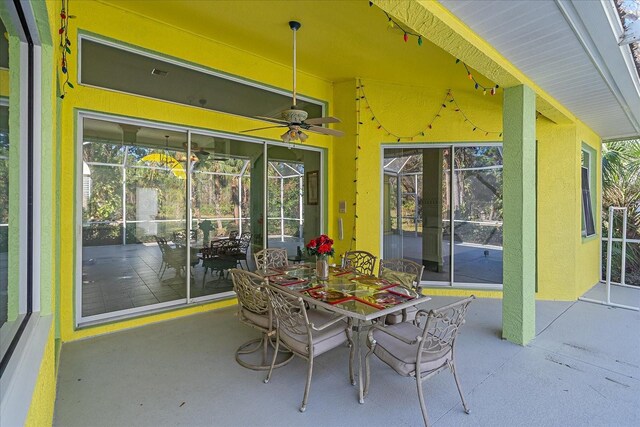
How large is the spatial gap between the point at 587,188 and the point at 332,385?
230 inches

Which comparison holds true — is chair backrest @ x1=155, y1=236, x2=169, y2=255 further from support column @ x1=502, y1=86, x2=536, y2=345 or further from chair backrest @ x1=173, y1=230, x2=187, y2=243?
support column @ x1=502, y1=86, x2=536, y2=345

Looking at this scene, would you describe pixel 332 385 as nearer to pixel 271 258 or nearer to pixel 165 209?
pixel 271 258

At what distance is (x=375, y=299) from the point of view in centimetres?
230

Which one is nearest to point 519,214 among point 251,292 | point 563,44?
point 563,44

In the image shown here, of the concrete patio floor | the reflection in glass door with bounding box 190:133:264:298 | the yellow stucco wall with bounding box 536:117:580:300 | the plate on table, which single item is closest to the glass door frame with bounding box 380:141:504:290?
the yellow stucco wall with bounding box 536:117:580:300

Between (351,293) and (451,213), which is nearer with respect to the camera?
(351,293)

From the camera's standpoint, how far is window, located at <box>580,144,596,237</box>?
17.1 feet

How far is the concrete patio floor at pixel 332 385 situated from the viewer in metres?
2.04

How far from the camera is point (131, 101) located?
3398 millimetres

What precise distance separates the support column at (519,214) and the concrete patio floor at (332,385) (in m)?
0.28

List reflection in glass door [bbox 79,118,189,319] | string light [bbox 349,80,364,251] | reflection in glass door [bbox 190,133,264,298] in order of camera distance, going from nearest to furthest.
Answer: reflection in glass door [bbox 79,118,189,319]
reflection in glass door [bbox 190,133,264,298]
string light [bbox 349,80,364,251]

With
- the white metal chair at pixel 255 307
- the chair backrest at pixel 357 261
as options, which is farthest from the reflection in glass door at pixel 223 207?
the white metal chair at pixel 255 307

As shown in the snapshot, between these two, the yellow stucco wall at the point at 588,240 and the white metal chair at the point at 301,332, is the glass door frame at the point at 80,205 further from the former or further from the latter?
the yellow stucco wall at the point at 588,240

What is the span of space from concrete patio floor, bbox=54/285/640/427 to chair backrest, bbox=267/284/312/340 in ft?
1.60
